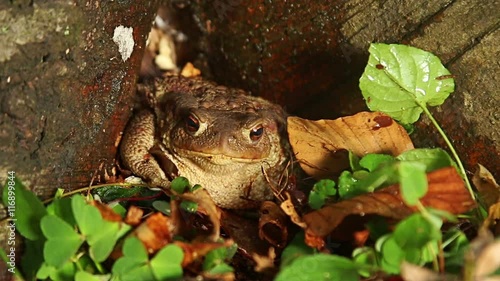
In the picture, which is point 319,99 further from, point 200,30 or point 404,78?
point 200,30

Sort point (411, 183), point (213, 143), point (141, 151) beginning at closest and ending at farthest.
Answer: point (411, 183), point (213, 143), point (141, 151)

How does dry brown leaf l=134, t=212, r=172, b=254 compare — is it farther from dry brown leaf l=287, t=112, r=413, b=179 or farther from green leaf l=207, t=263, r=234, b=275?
dry brown leaf l=287, t=112, r=413, b=179

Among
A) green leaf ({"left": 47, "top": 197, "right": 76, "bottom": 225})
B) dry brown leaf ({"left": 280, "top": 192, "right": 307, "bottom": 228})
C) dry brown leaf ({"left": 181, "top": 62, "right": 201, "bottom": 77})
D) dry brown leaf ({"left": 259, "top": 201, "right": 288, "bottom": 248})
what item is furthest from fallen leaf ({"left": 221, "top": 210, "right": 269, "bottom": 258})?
dry brown leaf ({"left": 181, "top": 62, "right": 201, "bottom": 77})

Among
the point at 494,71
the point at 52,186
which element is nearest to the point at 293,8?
the point at 494,71

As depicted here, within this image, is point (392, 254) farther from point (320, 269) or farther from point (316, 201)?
point (316, 201)

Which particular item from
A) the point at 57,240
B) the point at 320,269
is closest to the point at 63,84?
the point at 57,240
